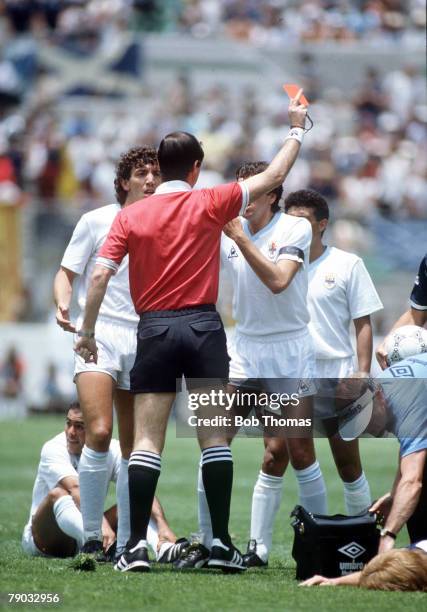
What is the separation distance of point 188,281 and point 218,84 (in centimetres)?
2019

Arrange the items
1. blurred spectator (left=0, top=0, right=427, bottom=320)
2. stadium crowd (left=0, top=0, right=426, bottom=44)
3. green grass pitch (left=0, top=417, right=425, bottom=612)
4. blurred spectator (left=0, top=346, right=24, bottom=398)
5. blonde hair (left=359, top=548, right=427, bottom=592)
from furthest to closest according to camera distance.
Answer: stadium crowd (left=0, top=0, right=426, bottom=44) → blurred spectator (left=0, top=0, right=427, bottom=320) → blurred spectator (left=0, top=346, right=24, bottom=398) → blonde hair (left=359, top=548, right=427, bottom=592) → green grass pitch (left=0, top=417, right=425, bottom=612)

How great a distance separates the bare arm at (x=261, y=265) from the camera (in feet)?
22.8

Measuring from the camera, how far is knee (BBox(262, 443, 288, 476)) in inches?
309

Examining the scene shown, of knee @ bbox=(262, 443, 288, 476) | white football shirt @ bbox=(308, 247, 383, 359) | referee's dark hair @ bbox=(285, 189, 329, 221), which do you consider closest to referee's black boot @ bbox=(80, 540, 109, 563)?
knee @ bbox=(262, 443, 288, 476)

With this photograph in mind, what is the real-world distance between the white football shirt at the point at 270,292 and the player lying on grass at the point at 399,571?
1826 mm

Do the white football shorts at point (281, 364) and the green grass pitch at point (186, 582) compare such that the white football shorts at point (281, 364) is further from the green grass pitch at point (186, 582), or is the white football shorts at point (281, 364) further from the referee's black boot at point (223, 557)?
the referee's black boot at point (223, 557)

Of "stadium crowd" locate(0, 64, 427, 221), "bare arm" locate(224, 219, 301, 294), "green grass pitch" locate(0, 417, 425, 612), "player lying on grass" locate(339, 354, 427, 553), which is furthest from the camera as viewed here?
"stadium crowd" locate(0, 64, 427, 221)

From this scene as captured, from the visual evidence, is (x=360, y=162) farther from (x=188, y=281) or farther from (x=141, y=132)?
(x=188, y=281)

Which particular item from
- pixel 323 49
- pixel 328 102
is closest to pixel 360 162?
pixel 328 102

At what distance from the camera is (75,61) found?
27.3 m

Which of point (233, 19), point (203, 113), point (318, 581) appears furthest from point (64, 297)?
point (233, 19)

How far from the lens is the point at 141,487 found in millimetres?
6578

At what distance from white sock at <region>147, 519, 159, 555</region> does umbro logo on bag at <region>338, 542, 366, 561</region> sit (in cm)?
159

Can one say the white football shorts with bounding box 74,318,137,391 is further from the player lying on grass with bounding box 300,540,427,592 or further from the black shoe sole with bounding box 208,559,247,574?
the player lying on grass with bounding box 300,540,427,592
